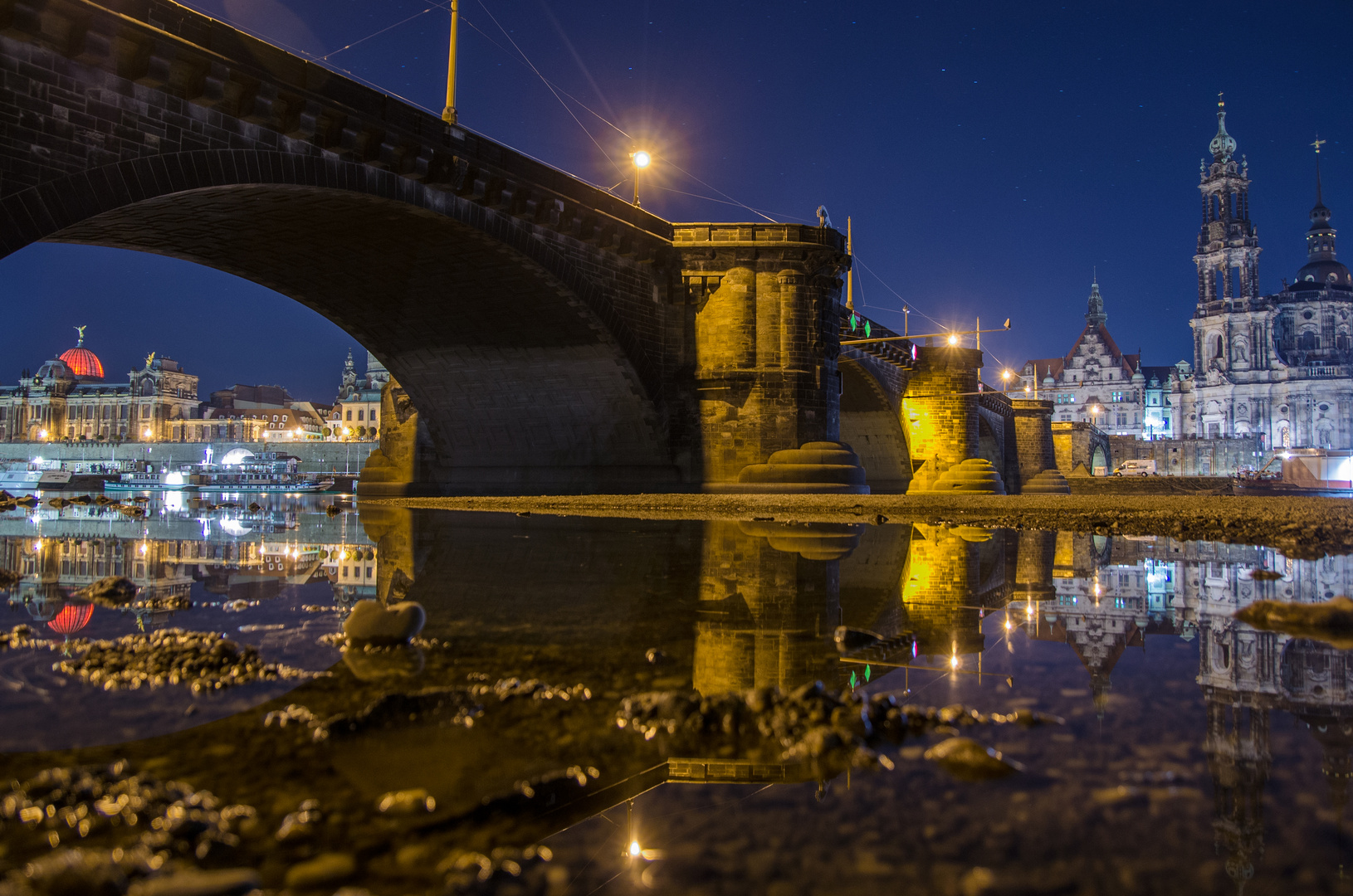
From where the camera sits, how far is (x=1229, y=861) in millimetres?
1607

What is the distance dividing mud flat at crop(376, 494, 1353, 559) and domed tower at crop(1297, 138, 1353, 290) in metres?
110

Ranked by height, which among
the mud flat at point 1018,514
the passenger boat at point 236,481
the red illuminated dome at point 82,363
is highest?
the red illuminated dome at point 82,363

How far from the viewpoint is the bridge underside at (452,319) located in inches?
614

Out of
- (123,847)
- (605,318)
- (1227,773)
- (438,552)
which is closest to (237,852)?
(123,847)

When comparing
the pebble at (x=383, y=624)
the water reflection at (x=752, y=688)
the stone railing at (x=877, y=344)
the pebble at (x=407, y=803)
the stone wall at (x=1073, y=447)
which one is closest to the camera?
the water reflection at (x=752, y=688)

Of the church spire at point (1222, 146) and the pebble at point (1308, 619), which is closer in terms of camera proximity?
the pebble at point (1308, 619)

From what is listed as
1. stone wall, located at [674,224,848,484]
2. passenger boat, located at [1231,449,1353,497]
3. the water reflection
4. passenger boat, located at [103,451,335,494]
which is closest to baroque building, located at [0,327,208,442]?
passenger boat, located at [103,451,335,494]

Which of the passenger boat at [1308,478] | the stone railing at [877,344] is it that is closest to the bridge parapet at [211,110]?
the stone railing at [877,344]

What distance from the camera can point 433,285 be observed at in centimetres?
2003

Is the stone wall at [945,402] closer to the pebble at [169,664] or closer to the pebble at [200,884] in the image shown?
the pebble at [169,664]

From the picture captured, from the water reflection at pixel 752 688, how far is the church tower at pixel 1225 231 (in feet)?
378

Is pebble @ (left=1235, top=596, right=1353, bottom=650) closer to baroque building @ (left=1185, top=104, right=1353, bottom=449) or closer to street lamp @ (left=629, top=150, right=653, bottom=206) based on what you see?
street lamp @ (left=629, top=150, right=653, bottom=206)

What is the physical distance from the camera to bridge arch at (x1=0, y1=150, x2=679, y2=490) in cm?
1241

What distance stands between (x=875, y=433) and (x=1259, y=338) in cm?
8477
